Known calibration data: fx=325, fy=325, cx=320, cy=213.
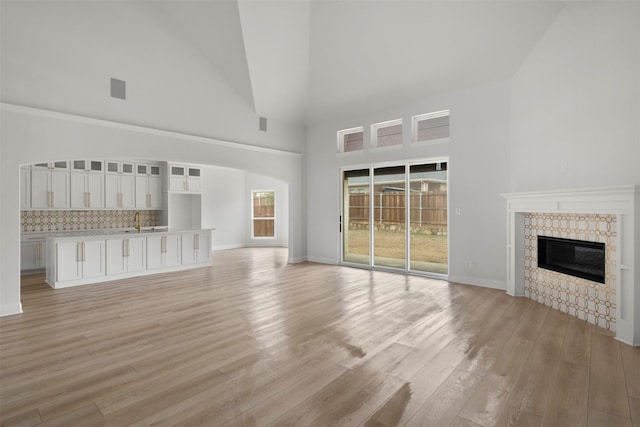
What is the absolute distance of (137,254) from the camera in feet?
21.6

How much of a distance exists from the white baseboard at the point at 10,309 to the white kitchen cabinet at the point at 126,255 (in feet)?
5.88

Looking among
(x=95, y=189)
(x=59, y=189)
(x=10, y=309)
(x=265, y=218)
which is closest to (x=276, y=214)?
(x=265, y=218)

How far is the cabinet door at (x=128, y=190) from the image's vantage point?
8.40 m

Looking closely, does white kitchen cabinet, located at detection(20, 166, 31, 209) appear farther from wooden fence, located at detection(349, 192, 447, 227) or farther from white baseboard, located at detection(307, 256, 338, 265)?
wooden fence, located at detection(349, 192, 447, 227)

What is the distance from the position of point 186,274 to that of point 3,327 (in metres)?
3.11

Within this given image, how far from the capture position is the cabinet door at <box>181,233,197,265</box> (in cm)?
729

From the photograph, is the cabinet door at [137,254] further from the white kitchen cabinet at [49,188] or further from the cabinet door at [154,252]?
the white kitchen cabinet at [49,188]

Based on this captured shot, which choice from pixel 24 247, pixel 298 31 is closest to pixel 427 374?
pixel 298 31

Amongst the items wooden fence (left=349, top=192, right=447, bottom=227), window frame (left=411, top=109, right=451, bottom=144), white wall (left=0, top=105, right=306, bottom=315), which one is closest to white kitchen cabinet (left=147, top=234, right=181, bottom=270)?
white wall (left=0, top=105, right=306, bottom=315)

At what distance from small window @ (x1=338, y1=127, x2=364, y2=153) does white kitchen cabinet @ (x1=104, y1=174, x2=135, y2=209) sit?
18.3ft

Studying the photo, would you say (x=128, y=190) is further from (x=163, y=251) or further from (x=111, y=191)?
(x=163, y=251)

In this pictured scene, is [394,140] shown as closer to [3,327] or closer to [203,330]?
[203,330]

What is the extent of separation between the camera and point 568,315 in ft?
13.9

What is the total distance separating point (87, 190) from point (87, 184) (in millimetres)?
143
